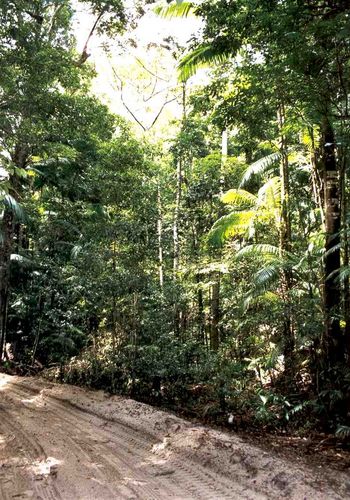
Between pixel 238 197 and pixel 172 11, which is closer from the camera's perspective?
pixel 172 11

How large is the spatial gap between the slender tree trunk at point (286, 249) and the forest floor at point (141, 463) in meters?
2.27

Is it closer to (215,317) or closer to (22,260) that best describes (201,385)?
(215,317)

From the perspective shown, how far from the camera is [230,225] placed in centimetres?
1038

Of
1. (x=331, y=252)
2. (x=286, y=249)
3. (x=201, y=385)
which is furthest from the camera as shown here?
(x=286, y=249)

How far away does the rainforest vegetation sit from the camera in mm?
6066

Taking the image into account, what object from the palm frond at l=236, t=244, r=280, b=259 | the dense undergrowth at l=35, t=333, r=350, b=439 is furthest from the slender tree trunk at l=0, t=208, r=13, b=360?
the palm frond at l=236, t=244, r=280, b=259

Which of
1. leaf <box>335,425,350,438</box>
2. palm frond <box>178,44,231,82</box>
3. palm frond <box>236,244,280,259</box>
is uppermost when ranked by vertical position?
palm frond <box>178,44,231,82</box>

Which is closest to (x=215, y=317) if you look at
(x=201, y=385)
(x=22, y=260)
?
(x=201, y=385)

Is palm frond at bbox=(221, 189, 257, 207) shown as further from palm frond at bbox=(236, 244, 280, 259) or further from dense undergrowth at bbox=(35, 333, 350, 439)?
dense undergrowth at bbox=(35, 333, 350, 439)

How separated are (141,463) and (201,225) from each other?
874 centimetres

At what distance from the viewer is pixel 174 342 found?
31.2 ft

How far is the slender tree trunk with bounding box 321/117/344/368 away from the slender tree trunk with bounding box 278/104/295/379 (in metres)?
0.71

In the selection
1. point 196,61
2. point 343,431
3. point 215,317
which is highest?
point 196,61

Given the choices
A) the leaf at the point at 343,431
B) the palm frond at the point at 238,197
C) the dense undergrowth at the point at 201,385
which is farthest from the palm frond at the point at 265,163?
the leaf at the point at 343,431
